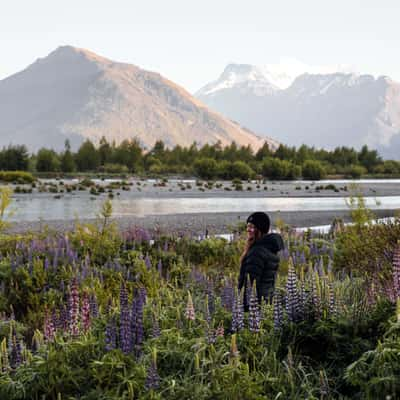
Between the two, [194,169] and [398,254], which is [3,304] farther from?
[194,169]

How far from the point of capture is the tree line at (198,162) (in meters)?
67.8

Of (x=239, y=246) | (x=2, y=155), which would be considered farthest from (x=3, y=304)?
(x=2, y=155)

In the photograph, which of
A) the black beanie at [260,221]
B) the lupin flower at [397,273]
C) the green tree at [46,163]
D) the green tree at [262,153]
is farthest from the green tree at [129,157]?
the lupin flower at [397,273]

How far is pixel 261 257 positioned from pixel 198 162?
6282 cm

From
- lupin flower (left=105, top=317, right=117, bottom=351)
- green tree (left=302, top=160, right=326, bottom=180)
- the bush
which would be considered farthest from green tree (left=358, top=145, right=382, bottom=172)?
lupin flower (left=105, top=317, right=117, bottom=351)

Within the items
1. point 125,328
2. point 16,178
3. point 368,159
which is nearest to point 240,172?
point 16,178

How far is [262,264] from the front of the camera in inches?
233

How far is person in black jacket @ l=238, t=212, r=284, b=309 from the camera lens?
591cm

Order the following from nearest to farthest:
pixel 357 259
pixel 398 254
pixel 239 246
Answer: pixel 398 254, pixel 357 259, pixel 239 246

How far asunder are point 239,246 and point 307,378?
21.1 ft

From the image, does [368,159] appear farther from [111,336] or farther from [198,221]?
[111,336]

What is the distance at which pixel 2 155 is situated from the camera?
6681 centimetres

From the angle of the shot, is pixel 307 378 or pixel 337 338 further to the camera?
pixel 337 338

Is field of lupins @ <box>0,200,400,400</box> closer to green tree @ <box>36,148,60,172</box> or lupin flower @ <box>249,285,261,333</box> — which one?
lupin flower @ <box>249,285,261,333</box>
